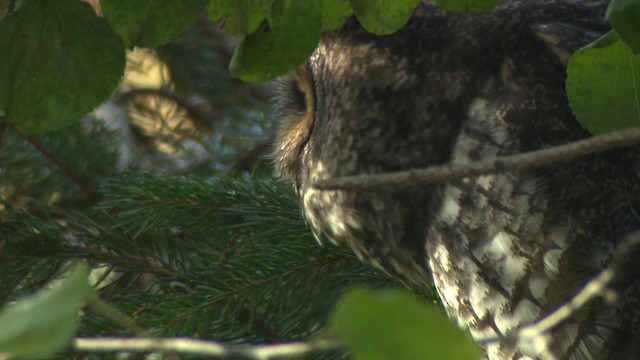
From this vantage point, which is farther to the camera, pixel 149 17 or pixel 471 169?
pixel 149 17

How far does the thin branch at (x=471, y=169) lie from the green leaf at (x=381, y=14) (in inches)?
8.2

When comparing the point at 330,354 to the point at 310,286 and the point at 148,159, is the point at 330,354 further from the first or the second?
the point at 148,159

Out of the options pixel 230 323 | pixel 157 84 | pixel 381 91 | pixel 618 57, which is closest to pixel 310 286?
pixel 230 323

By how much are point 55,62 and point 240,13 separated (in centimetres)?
15

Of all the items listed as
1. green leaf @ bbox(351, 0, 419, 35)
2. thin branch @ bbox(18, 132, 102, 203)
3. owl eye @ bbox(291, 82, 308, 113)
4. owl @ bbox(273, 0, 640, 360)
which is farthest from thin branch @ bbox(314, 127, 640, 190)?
thin branch @ bbox(18, 132, 102, 203)

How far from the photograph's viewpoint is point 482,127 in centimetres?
111

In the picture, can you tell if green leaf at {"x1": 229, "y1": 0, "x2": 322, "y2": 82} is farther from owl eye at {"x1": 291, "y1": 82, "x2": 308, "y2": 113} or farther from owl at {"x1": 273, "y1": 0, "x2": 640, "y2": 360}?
owl eye at {"x1": 291, "y1": 82, "x2": 308, "y2": 113}

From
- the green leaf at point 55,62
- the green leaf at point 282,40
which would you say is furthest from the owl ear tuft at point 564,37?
the green leaf at point 55,62

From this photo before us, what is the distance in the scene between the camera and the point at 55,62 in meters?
0.76

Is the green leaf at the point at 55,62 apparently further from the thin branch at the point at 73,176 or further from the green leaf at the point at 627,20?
the thin branch at the point at 73,176

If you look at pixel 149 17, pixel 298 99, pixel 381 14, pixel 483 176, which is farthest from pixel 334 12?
pixel 298 99

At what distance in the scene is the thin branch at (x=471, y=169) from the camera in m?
0.60

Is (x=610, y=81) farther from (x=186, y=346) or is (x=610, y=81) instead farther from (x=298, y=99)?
(x=298, y=99)

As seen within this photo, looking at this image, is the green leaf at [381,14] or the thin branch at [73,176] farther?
the thin branch at [73,176]
